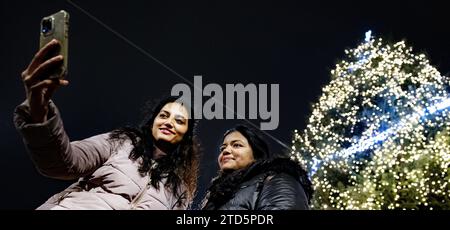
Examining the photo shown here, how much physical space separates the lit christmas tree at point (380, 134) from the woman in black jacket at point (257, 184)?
7959 mm

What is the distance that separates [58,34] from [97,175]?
0.74 meters

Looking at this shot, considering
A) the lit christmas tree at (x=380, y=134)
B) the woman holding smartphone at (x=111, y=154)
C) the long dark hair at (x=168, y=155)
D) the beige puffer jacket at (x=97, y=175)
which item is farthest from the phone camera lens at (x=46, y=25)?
the lit christmas tree at (x=380, y=134)

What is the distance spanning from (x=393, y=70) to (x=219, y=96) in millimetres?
5775

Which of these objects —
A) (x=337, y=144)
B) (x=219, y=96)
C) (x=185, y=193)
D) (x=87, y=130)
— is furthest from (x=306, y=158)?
(x=185, y=193)

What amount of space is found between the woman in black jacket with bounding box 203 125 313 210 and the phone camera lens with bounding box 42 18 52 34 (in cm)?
121

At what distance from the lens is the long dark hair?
7.13ft

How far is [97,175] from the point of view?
6.60 feet

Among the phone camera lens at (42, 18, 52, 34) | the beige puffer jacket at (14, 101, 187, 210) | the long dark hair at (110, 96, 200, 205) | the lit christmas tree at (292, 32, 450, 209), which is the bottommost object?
the beige puffer jacket at (14, 101, 187, 210)

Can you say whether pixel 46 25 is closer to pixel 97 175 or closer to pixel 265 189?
pixel 97 175

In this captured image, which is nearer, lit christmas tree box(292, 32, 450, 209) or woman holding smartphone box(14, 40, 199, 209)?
woman holding smartphone box(14, 40, 199, 209)

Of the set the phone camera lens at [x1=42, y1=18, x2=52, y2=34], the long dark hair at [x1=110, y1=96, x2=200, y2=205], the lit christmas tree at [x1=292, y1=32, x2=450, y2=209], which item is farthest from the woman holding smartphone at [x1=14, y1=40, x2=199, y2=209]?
the lit christmas tree at [x1=292, y1=32, x2=450, y2=209]

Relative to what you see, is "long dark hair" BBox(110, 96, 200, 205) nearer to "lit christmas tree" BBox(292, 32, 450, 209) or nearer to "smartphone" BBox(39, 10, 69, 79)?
"smartphone" BBox(39, 10, 69, 79)

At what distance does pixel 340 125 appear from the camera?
39.4 feet
